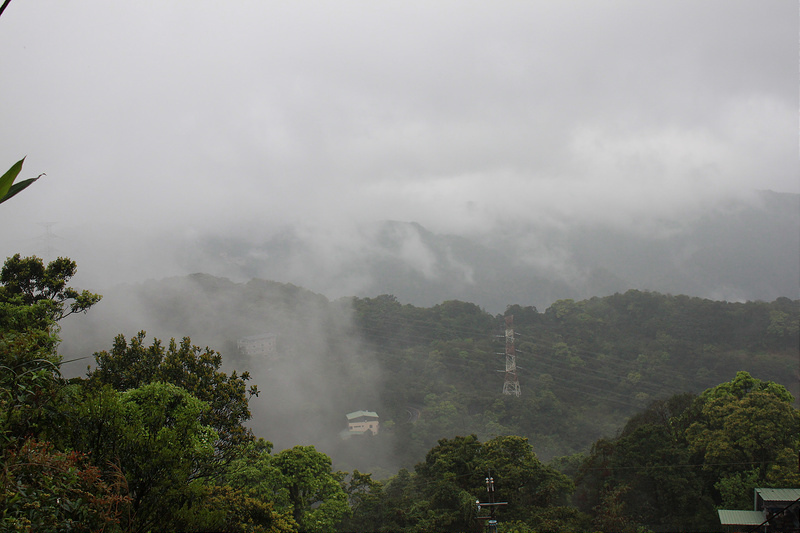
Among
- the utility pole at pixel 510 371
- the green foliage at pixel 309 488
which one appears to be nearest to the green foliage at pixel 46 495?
the green foliage at pixel 309 488

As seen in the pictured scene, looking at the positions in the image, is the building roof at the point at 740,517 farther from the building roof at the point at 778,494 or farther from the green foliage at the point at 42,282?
the green foliage at the point at 42,282

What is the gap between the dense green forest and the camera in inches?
320

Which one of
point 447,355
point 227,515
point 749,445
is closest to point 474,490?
point 749,445

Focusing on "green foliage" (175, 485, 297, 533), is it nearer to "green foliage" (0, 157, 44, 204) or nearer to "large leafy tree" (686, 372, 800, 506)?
"green foliage" (0, 157, 44, 204)

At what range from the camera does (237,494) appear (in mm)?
15398

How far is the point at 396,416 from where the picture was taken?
2516 inches

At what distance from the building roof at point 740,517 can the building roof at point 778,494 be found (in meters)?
0.79

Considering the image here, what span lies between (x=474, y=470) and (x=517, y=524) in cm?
505

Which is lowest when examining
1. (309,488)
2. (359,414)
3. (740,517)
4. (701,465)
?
(740,517)

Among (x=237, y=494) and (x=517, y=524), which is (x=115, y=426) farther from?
(x=517, y=524)

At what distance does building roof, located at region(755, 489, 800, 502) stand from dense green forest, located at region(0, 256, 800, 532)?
169 centimetres

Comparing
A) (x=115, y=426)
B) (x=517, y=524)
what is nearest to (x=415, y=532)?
(x=517, y=524)

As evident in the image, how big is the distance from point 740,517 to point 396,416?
46.4 m

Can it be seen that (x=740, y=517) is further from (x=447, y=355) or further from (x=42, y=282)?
(x=447, y=355)
